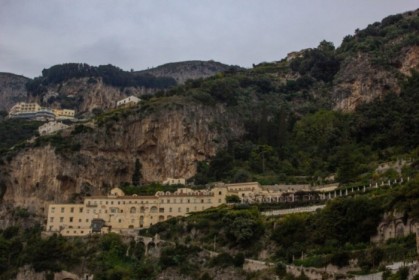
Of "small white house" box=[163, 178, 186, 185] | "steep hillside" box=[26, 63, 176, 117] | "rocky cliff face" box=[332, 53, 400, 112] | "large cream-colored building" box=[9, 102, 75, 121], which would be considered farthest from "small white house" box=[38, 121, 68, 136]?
"rocky cliff face" box=[332, 53, 400, 112]

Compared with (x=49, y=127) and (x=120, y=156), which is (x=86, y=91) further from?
(x=120, y=156)

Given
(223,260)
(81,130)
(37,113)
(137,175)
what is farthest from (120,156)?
(37,113)

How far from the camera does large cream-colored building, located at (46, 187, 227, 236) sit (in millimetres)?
90812

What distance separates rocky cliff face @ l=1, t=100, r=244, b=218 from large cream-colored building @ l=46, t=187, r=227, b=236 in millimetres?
11068

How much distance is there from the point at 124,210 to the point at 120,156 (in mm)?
21357

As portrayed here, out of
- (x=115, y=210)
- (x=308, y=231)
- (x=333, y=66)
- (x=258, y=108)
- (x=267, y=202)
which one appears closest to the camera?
(x=308, y=231)

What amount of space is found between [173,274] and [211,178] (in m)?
32.6

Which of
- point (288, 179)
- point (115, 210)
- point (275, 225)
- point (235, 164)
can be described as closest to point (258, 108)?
point (235, 164)

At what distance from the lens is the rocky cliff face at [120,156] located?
106125 millimetres

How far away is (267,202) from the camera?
85.4 meters

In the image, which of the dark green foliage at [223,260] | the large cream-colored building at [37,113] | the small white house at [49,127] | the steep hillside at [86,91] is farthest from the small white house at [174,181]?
the steep hillside at [86,91]

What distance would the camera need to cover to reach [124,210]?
9231 centimetres

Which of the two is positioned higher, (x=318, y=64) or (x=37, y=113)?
(x=318, y=64)

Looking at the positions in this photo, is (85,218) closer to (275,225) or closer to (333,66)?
(275,225)
